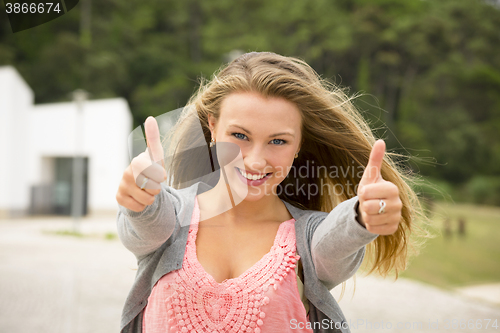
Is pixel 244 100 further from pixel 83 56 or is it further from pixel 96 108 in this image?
pixel 83 56

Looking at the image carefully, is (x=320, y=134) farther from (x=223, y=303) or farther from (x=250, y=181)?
(x=223, y=303)

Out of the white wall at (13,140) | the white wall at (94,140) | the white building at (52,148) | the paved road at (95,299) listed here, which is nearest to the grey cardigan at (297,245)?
the paved road at (95,299)

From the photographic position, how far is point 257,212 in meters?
1.22

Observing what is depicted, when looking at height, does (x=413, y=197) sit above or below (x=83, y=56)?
below

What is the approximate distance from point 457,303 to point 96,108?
914 cm

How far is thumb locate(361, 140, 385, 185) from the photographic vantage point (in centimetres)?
86

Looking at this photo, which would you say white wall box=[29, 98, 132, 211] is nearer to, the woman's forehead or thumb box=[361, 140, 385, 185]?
→ the woman's forehead

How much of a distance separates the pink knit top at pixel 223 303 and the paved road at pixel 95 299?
2.82 m

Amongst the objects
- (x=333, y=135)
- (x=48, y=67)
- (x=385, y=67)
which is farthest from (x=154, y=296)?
(x=385, y=67)

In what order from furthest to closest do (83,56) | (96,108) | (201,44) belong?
(201,44)
(83,56)
(96,108)

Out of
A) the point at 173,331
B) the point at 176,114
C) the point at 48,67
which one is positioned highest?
the point at 48,67

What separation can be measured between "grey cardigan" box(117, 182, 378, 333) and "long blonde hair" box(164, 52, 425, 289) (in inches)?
6.9

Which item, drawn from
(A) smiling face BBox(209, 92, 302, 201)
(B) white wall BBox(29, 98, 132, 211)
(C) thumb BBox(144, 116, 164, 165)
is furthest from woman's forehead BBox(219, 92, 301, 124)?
(B) white wall BBox(29, 98, 132, 211)

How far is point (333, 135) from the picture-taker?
123 centimetres
